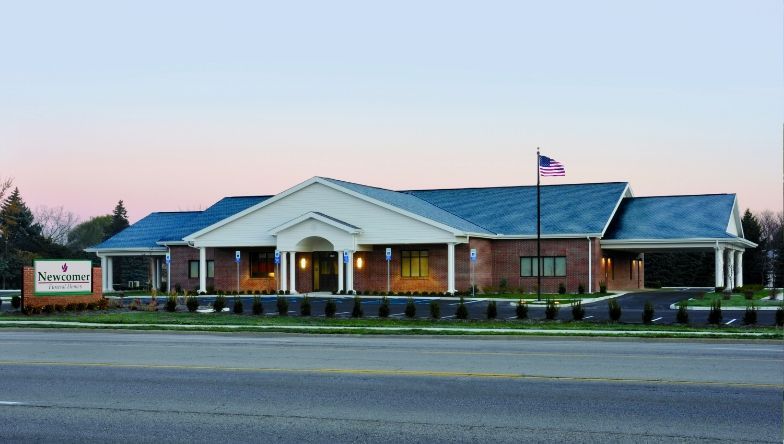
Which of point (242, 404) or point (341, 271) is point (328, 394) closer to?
point (242, 404)

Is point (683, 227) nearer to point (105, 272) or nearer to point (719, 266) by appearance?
point (719, 266)

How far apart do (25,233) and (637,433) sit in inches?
3405

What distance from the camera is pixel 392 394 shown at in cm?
1227

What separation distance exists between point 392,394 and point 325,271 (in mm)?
41330

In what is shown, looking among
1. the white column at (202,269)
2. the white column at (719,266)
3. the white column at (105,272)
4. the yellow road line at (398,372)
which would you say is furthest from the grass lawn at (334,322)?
the white column at (105,272)

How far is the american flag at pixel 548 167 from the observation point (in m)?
42.5

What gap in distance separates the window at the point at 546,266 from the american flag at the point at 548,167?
9690 millimetres

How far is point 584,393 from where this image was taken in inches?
480

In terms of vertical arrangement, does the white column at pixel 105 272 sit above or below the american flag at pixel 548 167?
below

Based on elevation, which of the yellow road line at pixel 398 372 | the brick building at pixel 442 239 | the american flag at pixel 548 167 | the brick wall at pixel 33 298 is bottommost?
the yellow road line at pixel 398 372

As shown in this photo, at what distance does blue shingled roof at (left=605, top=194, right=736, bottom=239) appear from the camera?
50.7 m

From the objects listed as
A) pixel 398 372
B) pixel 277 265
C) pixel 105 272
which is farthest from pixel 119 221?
pixel 398 372

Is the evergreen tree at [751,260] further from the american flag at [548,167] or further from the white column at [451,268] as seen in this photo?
the american flag at [548,167]

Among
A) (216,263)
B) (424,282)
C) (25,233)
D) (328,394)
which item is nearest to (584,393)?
(328,394)
